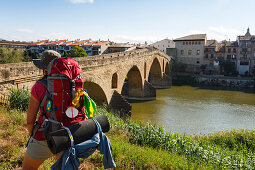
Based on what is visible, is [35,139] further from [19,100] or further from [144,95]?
[144,95]

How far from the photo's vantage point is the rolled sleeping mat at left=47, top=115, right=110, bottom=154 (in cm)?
209

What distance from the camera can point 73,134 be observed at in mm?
2215

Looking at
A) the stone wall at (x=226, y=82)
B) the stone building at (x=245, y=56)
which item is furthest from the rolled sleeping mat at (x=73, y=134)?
the stone building at (x=245, y=56)

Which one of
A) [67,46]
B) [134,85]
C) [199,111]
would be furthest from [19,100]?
[67,46]

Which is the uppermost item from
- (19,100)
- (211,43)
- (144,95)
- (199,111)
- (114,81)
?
(211,43)

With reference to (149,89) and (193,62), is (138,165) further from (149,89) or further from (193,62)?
(193,62)

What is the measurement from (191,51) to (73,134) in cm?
4059

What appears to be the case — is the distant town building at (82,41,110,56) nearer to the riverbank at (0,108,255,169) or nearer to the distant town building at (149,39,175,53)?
the distant town building at (149,39,175,53)

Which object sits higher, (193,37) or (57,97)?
(193,37)

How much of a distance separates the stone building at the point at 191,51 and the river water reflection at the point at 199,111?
12836mm

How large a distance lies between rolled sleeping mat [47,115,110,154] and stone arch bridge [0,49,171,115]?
6.11 metres

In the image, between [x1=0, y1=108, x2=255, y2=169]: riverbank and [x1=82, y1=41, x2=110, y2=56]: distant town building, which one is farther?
[x1=82, y1=41, x2=110, y2=56]: distant town building

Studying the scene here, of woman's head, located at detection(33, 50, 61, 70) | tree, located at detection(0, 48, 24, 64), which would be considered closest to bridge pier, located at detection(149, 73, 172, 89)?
tree, located at detection(0, 48, 24, 64)

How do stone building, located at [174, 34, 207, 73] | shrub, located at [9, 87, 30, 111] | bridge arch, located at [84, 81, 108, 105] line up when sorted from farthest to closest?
stone building, located at [174, 34, 207, 73] → bridge arch, located at [84, 81, 108, 105] → shrub, located at [9, 87, 30, 111]
